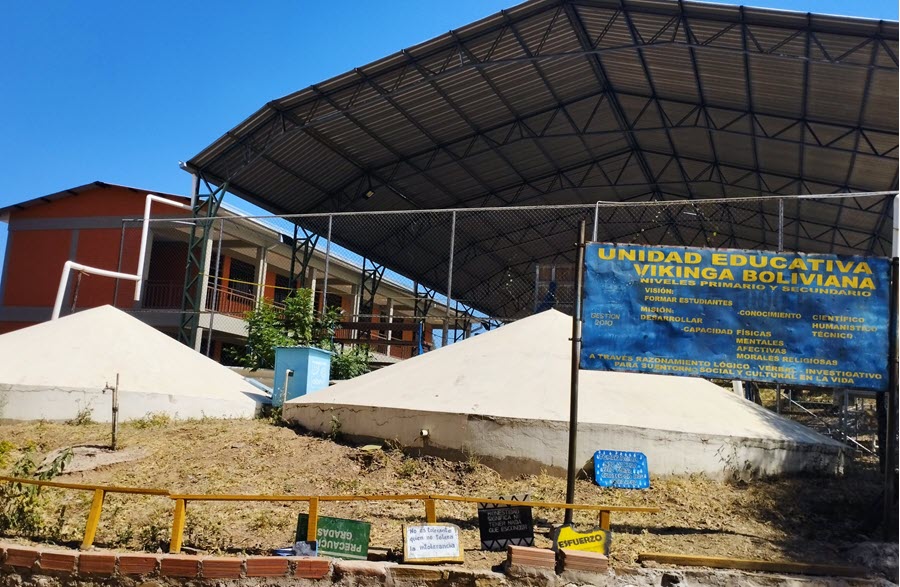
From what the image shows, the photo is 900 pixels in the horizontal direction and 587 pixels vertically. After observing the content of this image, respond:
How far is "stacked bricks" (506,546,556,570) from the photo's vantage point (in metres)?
6.57

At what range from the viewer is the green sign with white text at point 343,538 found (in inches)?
271

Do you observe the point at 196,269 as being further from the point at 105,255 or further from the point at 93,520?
the point at 93,520

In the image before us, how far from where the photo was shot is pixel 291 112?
22.0 metres

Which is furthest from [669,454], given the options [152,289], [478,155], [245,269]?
[245,269]

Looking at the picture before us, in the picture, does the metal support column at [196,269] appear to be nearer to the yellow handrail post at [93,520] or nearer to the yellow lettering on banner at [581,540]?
the yellow handrail post at [93,520]

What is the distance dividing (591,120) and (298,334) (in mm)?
13061

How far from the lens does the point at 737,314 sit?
8.11 m

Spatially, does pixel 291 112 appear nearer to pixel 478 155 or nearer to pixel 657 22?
pixel 478 155

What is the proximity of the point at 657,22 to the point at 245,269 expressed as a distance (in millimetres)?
18929

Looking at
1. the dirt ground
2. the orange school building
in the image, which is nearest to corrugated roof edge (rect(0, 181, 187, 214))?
the orange school building

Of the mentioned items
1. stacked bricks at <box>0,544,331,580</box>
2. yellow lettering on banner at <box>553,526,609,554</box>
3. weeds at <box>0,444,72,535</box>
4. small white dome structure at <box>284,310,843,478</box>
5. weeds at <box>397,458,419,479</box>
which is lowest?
stacked bricks at <box>0,544,331,580</box>

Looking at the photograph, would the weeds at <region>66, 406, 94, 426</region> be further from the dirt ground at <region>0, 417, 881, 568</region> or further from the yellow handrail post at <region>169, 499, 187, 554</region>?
the yellow handrail post at <region>169, 499, 187, 554</region>

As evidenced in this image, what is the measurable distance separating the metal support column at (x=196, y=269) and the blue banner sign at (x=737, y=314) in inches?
572

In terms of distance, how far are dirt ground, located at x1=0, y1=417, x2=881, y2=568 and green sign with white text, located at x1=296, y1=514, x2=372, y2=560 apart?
0.22 metres
